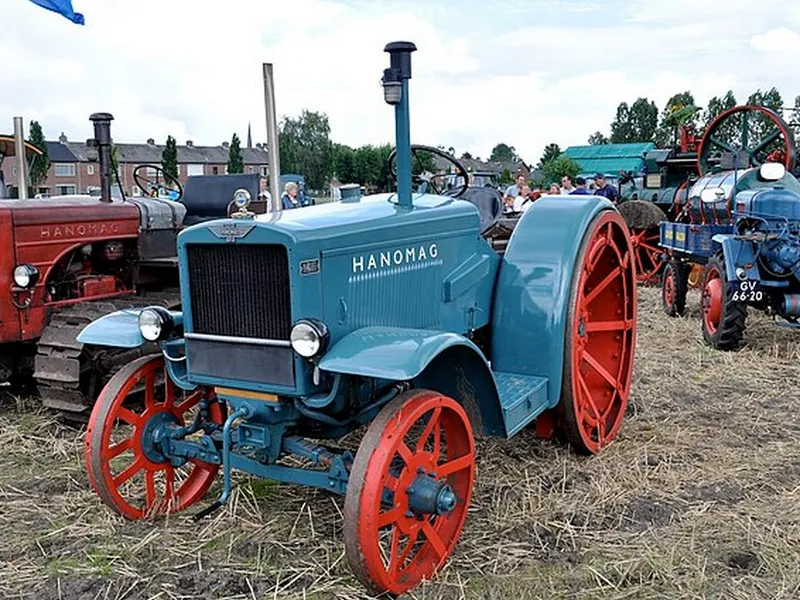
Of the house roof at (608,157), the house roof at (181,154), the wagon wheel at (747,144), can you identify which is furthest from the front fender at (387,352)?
the house roof at (181,154)

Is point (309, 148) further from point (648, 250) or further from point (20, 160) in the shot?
point (20, 160)

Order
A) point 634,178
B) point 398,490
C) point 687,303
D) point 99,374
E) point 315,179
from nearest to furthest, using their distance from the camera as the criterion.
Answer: point 398,490, point 99,374, point 687,303, point 634,178, point 315,179

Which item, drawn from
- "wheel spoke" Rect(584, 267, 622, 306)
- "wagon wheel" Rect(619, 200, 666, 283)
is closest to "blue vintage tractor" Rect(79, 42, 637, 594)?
"wheel spoke" Rect(584, 267, 622, 306)

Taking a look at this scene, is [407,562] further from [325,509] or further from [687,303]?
[687,303]

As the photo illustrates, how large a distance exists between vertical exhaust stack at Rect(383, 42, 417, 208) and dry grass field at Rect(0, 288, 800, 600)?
1.59 metres

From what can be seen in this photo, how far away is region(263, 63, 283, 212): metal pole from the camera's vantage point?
396 centimetres

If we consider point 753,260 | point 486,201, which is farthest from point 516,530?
point 753,260

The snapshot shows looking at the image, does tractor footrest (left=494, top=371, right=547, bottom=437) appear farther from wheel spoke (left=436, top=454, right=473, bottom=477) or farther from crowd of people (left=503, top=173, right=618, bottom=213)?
crowd of people (left=503, top=173, right=618, bottom=213)

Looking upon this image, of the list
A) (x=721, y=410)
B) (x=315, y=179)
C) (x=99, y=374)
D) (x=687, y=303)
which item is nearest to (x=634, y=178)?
(x=687, y=303)

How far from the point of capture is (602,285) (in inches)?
182

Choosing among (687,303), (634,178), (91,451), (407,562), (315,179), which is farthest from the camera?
(315,179)

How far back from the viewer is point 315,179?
54.0m

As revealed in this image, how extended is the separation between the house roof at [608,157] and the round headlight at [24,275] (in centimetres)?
3848

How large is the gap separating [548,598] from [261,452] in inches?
47.2
